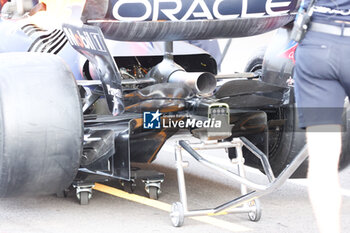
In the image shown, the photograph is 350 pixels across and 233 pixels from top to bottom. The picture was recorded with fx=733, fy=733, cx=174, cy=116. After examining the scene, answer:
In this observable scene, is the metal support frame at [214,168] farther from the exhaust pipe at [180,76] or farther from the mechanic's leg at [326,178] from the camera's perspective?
the mechanic's leg at [326,178]

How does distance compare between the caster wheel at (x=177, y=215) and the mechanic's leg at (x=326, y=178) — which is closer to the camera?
the mechanic's leg at (x=326, y=178)

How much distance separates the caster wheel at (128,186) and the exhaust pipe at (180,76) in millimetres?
886

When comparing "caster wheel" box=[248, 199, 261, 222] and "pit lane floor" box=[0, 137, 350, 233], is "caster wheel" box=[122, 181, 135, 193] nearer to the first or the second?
"pit lane floor" box=[0, 137, 350, 233]

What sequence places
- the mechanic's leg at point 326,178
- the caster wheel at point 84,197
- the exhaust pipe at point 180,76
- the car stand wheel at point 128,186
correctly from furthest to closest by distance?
the car stand wheel at point 128,186, the caster wheel at point 84,197, the exhaust pipe at point 180,76, the mechanic's leg at point 326,178

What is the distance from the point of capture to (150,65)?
5676mm

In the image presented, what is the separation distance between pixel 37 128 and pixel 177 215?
1066 millimetres

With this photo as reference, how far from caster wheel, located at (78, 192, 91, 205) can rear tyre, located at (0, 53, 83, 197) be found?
838 mm

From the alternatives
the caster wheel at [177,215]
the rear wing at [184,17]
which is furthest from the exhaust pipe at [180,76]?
the caster wheel at [177,215]

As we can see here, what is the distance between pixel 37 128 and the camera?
162 inches

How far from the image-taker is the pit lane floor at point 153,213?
4.62m

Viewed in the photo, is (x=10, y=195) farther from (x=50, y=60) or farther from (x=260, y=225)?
(x=260, y=225)

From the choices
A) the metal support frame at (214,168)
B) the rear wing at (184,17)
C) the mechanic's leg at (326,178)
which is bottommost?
the metal support frame at (214,168)

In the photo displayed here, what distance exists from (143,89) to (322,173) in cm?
223

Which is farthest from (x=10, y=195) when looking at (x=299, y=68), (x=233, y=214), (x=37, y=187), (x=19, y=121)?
(x=299, y=68)
